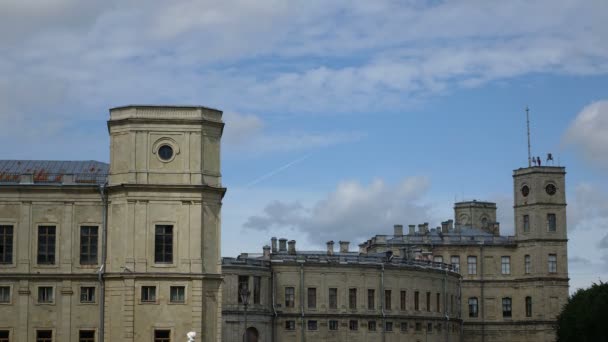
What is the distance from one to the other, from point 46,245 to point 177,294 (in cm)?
910

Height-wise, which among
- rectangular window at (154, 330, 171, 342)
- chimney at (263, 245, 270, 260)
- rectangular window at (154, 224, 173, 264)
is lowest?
rectangular window at (154, 330, 171, 342)

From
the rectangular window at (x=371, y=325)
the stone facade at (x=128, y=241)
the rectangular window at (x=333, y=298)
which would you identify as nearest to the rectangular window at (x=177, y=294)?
the stone facade at (x=128, y=241)

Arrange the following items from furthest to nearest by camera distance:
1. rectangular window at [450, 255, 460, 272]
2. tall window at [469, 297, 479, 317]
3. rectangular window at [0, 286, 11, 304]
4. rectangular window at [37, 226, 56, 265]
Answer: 1. tall window at [469, 297, 479, 317]
2. rectangular window at [450, 255, 460, 272]
3. rectangular window at [37, 226, 56, 265]
4. rectangular window at [0, 286, 11, 304]

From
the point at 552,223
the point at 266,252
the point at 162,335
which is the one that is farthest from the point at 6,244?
the point at 552,223

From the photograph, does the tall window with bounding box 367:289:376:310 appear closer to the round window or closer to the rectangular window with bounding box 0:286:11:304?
the round window

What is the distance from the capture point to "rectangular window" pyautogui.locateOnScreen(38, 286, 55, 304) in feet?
246

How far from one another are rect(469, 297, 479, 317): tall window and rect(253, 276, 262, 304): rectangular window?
3343cm

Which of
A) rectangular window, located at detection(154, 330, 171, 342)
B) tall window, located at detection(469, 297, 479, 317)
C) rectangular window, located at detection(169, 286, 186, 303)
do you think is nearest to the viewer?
rectangular window, located at detection(154, 330, 171, 342)

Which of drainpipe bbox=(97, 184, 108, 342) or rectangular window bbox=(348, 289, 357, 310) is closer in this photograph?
drainpipe bbox=(97, 184, 108, 342)

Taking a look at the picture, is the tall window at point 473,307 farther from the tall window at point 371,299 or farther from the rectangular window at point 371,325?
the rectangular window at point 371,325

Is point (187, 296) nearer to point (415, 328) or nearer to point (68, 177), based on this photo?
point (68, 177)

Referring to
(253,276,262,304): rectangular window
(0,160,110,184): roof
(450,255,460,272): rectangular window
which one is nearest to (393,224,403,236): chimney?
(450,255,460,272): rectangular window

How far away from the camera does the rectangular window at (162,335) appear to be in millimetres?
73375

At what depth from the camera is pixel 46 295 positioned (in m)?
75.1
